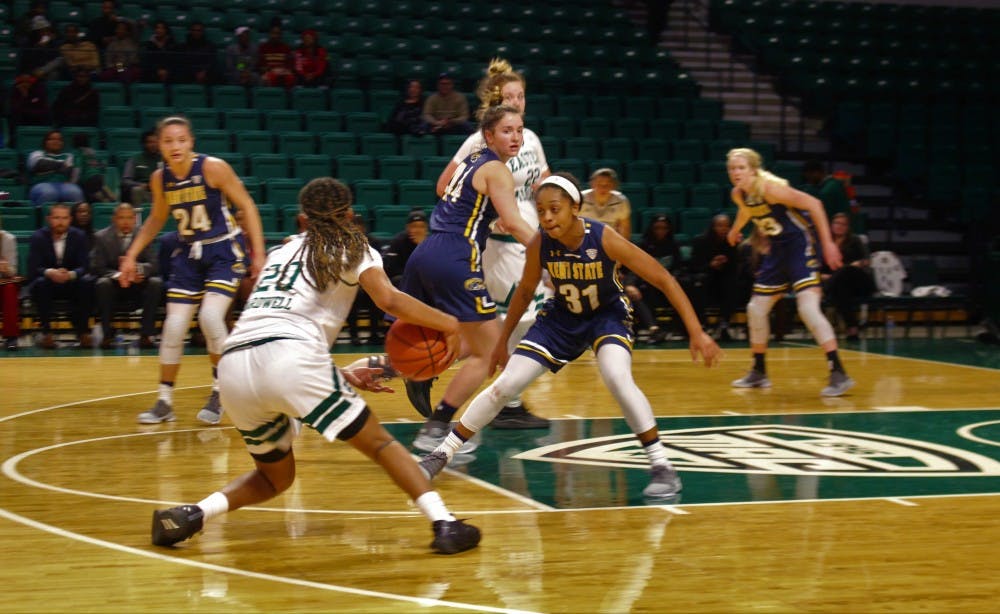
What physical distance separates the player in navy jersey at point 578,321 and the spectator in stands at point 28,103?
32.4 ft

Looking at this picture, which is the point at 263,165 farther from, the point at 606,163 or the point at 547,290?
the point at 547,290

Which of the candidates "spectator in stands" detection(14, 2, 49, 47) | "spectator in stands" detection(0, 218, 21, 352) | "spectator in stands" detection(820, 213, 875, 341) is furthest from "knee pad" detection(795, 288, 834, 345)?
"spectator in stands" detection(14, 2, 49, 47)

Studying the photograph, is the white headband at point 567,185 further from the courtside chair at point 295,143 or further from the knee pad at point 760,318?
the courtside chair at point 295,143

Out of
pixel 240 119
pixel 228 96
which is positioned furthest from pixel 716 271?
pixel 228 96

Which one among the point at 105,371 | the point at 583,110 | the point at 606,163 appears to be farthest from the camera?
the point at 583,110

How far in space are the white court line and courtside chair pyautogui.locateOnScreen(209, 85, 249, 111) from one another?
10442mm

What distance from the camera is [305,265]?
4449 millimetres

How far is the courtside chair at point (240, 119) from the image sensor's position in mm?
14344

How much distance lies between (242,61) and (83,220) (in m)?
3.98

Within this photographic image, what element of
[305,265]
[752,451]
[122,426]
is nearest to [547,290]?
[752,451]

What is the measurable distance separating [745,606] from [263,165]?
10.9m

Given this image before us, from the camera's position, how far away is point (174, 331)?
7.38 meters

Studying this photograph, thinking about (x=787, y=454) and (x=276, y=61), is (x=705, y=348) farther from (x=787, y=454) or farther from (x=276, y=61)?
(x=276, y=61)

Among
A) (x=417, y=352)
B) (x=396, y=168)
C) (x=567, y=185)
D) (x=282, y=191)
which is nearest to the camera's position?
(x=417, y=352)
